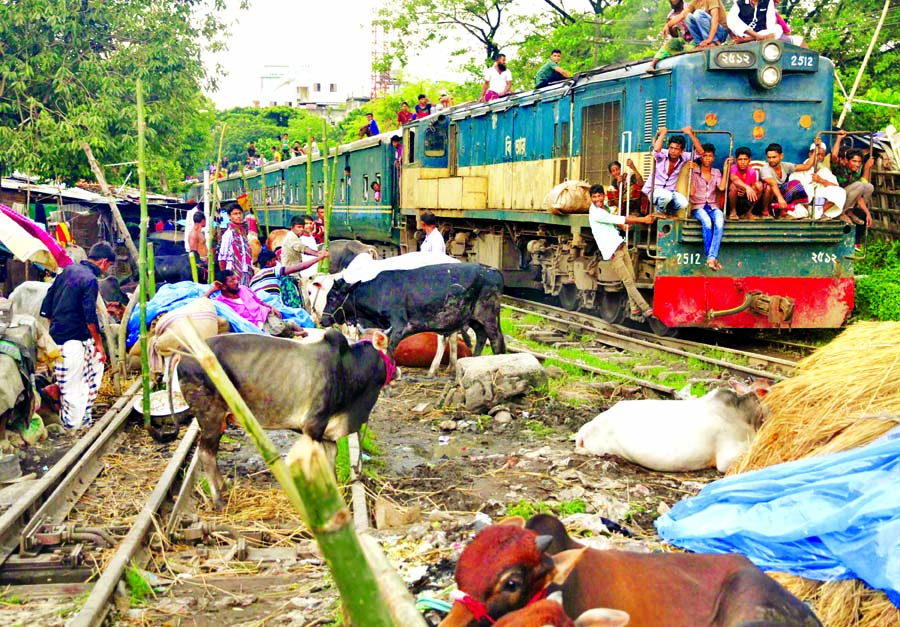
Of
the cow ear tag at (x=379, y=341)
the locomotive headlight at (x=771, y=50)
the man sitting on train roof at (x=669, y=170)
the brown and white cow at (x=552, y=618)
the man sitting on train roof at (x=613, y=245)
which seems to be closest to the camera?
the brown and white cow at (x=552, y=618)

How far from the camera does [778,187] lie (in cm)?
1241

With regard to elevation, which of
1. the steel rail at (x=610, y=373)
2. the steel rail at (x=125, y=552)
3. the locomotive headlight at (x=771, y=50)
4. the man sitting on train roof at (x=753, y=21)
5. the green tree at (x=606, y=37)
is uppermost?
the green tree at (x=606, y=37)

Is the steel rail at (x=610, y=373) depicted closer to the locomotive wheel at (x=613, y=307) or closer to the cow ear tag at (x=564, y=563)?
the locomotive wheel at (x=613, y=307)

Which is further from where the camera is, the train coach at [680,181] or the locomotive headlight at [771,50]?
the locomotive headlight at [771,50]

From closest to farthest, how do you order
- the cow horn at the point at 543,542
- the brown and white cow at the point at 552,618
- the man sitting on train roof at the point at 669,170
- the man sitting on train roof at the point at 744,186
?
the brown and white cow at the point at 552,618 < the cow horn at the point at 543,542 < the man sitting on train roof at the point at 669,170 < the man sitting on train roof at the point at 744,186

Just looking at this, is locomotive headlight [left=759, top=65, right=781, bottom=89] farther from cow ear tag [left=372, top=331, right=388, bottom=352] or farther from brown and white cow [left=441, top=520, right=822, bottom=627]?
brown and white cow [left=441, top=520, right=822, bottom=627]

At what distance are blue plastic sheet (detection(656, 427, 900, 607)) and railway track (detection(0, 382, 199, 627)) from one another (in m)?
3.21

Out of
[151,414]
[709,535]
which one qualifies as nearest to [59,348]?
[151,414]

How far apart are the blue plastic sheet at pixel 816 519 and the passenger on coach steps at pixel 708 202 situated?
22.8 feet

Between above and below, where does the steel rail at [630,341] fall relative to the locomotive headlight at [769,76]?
below

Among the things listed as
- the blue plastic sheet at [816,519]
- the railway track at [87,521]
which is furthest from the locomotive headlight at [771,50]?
the railway track at [87,521]

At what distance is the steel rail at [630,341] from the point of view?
10.8m

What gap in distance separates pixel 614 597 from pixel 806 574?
2.21 m

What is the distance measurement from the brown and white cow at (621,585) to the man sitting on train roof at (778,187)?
33.5 ft
